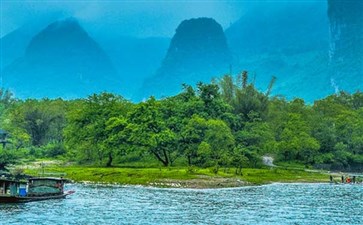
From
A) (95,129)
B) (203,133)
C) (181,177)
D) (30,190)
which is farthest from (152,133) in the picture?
(30,190)

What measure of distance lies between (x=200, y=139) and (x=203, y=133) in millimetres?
1168

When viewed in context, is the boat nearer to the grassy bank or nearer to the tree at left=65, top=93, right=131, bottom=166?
the grassy bank

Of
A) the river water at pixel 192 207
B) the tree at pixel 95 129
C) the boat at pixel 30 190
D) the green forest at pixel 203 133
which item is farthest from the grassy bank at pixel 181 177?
the boat at pixel 30 190

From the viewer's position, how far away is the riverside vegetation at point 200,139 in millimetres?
89312

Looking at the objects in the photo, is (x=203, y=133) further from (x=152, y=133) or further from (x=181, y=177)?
(x=181, y=177)

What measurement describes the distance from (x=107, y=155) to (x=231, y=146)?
22187mm

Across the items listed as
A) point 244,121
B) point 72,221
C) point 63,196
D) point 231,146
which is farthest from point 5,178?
point 244,121

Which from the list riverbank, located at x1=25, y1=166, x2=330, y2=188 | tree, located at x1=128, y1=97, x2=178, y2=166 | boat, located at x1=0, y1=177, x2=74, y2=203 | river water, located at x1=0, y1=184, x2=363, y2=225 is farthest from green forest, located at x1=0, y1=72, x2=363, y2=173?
river water, located at x1=0, y1=184, x2=363, y2=225

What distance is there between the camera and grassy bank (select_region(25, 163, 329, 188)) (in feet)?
252

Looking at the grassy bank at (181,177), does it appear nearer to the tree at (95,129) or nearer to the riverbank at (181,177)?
the riverbank at (181,177)

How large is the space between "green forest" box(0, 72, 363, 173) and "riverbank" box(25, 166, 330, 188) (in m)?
4.51

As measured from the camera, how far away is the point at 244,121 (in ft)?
371

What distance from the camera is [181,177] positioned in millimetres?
78562

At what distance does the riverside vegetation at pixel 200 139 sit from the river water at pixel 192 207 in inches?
472
